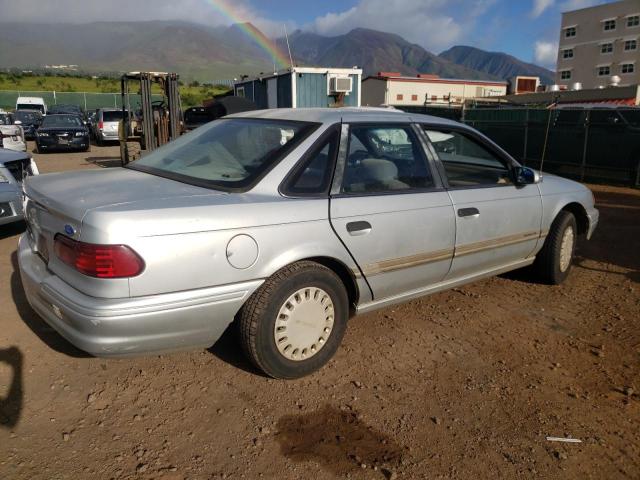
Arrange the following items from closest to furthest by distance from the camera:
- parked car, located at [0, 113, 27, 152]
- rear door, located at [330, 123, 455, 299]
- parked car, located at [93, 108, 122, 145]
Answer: rear door, located at [330, 123, 455, 299] → parked car, located at [0, 113, 27, 152] → parked car, located at [93, 108, 122, 145]

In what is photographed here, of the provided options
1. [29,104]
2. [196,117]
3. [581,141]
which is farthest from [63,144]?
[29,104]

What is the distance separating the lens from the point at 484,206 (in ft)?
13.2

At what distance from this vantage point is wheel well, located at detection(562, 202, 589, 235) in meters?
4.98

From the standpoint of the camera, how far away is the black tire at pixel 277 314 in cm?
296

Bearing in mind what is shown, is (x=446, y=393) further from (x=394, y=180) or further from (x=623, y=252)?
(x=623, y=252)

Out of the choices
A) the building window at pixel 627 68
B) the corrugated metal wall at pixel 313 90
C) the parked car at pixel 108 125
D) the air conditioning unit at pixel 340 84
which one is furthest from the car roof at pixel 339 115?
the building window at pixel 627 68

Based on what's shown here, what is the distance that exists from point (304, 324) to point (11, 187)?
4.55 m

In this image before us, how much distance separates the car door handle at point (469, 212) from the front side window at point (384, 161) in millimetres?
298

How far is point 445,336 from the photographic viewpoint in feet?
13.0

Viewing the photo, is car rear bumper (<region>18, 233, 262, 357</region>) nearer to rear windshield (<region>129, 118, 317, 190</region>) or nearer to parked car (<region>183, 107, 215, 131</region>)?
rear windshield (<region>129, 118, 317, 190</region>)

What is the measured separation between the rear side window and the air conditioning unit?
16365 mm

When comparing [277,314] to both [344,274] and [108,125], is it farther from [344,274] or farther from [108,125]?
[108,125]

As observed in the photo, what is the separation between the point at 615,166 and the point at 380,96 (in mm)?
36986

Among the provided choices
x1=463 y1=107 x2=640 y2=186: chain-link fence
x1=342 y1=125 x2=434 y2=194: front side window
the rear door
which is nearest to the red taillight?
the rear door
